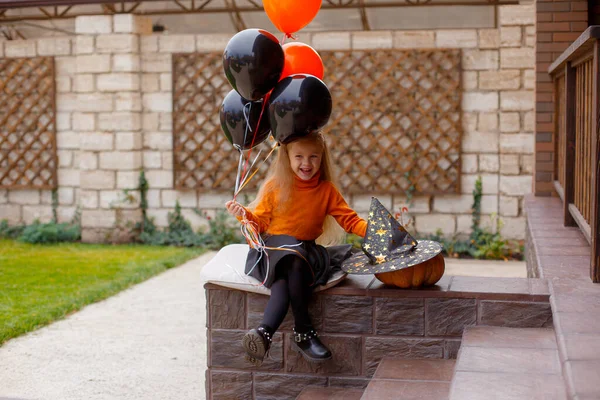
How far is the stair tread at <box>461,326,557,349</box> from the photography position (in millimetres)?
2645

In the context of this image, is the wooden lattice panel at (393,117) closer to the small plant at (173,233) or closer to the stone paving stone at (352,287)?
the small plant at (173,233)

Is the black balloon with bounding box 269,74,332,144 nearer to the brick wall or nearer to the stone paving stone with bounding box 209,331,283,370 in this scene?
the stone paving stone with bounding box 209,331,283,370

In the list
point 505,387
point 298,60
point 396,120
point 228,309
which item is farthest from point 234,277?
point 396,120

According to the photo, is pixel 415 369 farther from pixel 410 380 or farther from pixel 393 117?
pixel 393 117

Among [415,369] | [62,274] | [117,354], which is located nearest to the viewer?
[415,369]

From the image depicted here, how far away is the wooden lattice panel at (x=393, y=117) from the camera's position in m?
7.26

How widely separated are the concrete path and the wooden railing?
188cm

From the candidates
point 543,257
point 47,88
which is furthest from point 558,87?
point 47,88

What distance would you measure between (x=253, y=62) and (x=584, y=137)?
4.99ft

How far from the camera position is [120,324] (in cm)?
485

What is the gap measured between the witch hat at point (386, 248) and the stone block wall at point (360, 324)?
11 centimetres

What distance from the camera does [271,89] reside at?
307cm

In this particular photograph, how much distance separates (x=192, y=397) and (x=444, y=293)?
1311mm

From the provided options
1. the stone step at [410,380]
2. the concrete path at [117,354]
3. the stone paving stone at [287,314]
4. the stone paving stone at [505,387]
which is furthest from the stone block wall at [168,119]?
the stone paving stone at [505,387]
